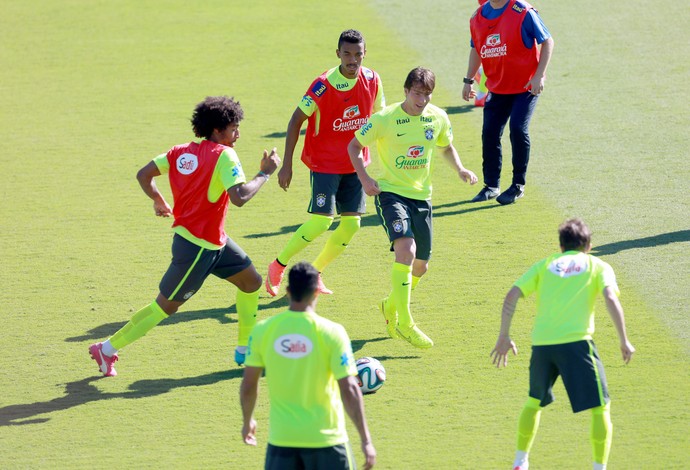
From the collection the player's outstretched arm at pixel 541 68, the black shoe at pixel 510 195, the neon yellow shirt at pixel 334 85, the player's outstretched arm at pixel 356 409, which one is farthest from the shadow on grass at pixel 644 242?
the player's outstretched arm at pixel 356 409

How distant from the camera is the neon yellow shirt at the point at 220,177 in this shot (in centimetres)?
749

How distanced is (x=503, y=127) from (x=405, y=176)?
3530 millimetres

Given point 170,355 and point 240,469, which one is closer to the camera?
point 240,469

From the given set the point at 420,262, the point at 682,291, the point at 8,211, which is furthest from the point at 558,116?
the point at 8,211

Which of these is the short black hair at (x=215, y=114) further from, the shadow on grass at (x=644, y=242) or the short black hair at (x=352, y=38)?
the shadow on grass at (x=644, y=242)

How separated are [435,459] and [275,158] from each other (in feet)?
7.93

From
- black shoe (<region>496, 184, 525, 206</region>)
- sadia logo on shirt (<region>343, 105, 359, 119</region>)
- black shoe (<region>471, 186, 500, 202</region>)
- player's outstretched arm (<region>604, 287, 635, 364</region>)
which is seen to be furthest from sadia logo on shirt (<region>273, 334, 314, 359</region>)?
black shoe (<region>471, 186, 500, 202</region>)

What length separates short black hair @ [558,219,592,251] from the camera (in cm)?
636

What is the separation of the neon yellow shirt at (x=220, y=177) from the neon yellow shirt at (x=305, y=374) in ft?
7.39

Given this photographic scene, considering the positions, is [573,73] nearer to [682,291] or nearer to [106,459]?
[682,291]

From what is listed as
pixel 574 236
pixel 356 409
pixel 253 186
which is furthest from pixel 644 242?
pixel 356 409

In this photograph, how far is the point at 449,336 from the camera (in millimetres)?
8633

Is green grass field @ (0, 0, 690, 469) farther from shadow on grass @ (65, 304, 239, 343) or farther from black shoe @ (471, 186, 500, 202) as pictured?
black shoe @ (471, 186, 500, 202)

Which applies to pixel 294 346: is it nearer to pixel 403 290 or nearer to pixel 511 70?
pixel 403 290
